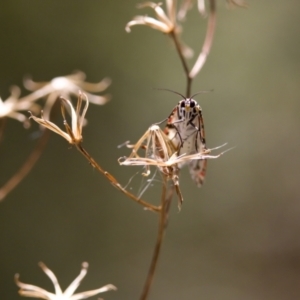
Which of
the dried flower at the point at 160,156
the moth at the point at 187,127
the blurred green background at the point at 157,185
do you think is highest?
the blurred green background at the point at 157,185

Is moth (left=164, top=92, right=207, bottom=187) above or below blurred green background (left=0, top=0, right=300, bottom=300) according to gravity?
below

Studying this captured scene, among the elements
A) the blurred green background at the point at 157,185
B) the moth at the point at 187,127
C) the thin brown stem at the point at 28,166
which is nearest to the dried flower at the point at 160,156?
the moth at the point at 187,127

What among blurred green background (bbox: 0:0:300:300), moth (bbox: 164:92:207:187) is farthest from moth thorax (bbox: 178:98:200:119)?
blurred green background (bbox: 0:0:300:300)

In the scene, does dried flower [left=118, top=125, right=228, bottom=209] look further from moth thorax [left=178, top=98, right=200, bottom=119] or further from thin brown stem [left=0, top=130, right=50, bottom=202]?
thin brown stem [left=0, top=130, right=50, bottom=202]

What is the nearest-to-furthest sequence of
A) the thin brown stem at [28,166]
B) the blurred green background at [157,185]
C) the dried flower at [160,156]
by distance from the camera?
1. the dried flower at [160,156]
2. the thin brown stem at [28,166]
3. the blurred green background at [157,185]

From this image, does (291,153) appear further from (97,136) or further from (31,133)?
(31,133)

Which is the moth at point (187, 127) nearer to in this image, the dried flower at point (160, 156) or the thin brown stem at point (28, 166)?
the dried flower at point (160, 156)

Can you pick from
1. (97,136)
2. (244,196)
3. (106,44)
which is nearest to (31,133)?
(97,136)

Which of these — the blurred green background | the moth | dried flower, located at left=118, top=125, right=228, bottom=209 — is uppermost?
the blurred green background
